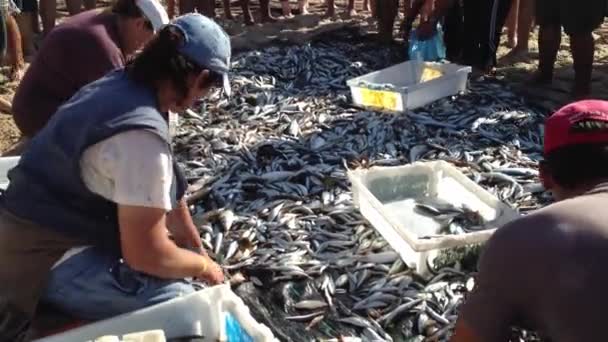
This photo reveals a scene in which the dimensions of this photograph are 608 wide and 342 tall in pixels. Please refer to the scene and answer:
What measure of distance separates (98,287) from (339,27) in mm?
8422

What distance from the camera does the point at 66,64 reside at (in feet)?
16.8

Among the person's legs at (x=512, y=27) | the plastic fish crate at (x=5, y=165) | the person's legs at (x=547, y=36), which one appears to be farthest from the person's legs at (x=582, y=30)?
the plastic fish crate at (x=5, y=165)

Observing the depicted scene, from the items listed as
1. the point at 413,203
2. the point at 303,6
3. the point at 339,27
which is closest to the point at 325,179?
the point at 413,203

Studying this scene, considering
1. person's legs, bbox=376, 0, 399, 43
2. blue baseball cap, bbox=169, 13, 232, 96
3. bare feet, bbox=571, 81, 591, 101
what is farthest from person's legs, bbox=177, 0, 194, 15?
blue baseball cap, bbox=169, 13, 232, 96

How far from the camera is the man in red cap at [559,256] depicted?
2439mm

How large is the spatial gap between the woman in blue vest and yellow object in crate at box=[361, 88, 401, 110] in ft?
14.2

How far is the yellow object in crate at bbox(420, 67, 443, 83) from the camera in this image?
8527 mm

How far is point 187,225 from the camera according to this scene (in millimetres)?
4270

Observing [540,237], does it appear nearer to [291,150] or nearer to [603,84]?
[291,150]

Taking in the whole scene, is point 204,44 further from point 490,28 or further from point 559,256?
point 490,28

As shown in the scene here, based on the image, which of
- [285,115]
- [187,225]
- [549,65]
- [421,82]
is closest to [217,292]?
[187,225]

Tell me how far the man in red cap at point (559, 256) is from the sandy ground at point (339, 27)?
5676 mm

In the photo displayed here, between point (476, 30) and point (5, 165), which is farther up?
point (5, 165)

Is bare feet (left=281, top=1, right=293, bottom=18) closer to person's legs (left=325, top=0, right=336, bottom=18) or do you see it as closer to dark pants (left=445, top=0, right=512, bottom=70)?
person's legs (left=325, top=0, right=336, bottom=18)
